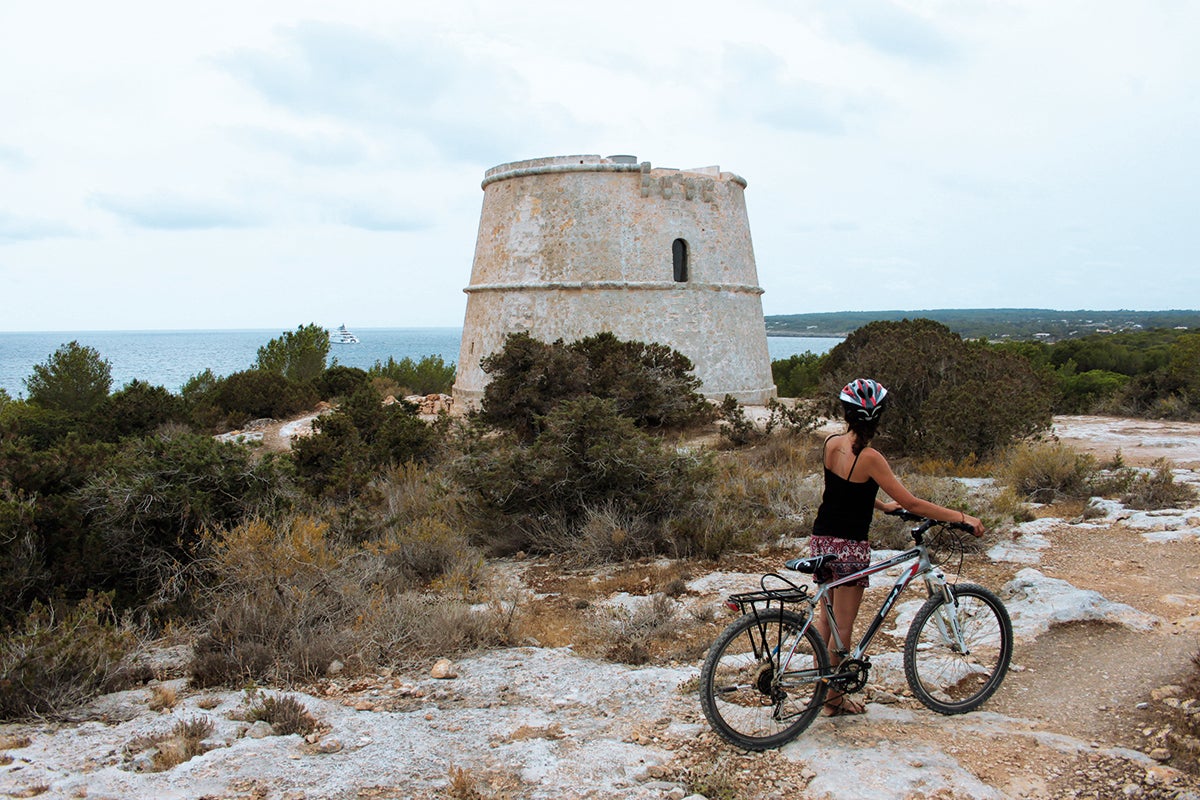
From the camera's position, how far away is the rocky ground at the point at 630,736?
3.08 meters

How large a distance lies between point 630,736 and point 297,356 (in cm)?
2313

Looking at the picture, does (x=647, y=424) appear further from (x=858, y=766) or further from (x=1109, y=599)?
(x=858, y=766)

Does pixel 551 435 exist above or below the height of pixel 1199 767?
above

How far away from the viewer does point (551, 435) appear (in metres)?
7.62

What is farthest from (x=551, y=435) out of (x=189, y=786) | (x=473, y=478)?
(x=189, y=786)

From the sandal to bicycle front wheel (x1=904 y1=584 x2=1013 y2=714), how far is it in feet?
0.80

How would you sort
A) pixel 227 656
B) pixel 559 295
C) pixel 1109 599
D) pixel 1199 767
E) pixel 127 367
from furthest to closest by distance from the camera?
pixel 127 367, pixel 559 295, pixel 1109 599, pixel 227 656, pixel 1199 767

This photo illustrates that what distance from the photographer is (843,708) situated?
11.8 ft

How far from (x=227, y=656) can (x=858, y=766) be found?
305 centimetres

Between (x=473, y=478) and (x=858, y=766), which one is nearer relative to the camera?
(x=858, y=766)

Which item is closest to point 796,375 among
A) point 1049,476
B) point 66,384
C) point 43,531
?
point 1049,476

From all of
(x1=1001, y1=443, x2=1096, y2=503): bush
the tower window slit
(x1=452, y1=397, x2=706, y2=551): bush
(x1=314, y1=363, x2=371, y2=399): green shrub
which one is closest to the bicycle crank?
(x1=452, y1=397, x2=706, y2=551): bush

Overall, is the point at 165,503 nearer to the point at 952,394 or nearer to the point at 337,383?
the point at 952,394

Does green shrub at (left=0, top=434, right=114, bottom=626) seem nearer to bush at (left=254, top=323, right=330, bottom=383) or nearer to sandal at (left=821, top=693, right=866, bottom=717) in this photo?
sandal at (left=821, top=693, right=866, bottom=717)
